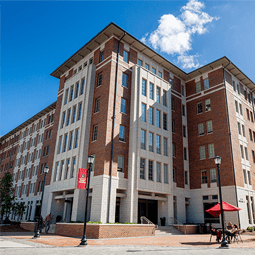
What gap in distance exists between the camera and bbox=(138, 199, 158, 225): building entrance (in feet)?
91.7

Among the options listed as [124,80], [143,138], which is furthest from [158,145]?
[124,80]

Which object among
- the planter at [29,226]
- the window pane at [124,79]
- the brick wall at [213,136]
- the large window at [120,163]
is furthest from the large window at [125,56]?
the planter at [29,226]

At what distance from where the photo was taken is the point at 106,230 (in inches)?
773

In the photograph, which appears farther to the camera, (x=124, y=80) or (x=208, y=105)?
(x=208, y=105)

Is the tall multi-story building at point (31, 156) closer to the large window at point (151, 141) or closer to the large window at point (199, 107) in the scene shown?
the large window at point (151, 141)

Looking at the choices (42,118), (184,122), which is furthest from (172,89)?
(42,118)

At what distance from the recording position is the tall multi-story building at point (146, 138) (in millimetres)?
26281

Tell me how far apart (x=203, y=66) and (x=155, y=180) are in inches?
733

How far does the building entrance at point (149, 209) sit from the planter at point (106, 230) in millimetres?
5083

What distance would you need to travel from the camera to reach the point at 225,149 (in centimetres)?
3100

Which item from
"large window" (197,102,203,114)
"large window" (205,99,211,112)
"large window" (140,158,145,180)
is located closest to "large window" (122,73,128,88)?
"large window" (140,158,145,180)

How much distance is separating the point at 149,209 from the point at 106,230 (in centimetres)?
1030

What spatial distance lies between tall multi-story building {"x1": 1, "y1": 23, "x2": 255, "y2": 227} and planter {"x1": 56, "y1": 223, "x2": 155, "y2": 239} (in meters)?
2.60

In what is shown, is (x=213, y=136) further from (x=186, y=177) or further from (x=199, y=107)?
(x=186, y=177)
